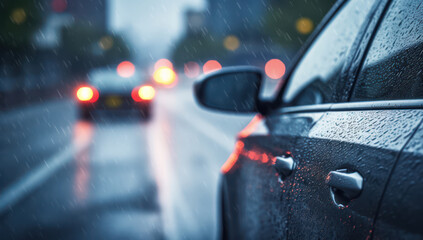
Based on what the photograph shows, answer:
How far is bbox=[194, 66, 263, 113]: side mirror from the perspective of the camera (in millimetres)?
2646

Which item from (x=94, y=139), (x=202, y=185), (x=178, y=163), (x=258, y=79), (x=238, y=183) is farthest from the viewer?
(x=94, y=139)

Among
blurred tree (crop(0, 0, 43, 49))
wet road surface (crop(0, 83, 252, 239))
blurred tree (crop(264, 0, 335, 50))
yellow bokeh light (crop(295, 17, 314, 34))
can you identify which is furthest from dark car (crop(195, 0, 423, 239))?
yellow bokeh light (crop(295, 17, 314, 34))

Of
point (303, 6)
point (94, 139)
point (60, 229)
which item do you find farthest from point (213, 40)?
point (60, 229)

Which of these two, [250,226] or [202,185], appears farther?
[202,185]

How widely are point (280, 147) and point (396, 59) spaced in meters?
0.65

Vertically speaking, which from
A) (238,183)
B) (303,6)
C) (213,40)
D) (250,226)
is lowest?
(250,226)

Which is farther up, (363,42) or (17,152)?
(17,152)

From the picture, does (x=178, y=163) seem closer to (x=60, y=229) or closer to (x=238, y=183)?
(x=60, y=229)

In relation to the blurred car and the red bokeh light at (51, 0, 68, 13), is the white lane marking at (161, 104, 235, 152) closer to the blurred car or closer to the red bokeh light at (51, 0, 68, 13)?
Answer: the blurred car

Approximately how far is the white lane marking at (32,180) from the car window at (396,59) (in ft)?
14.8

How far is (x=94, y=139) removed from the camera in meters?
10.8

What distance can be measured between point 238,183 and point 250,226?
0.37m

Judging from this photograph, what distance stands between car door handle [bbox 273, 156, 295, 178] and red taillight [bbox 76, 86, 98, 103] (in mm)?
12639

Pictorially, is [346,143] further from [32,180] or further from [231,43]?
[231,43]
